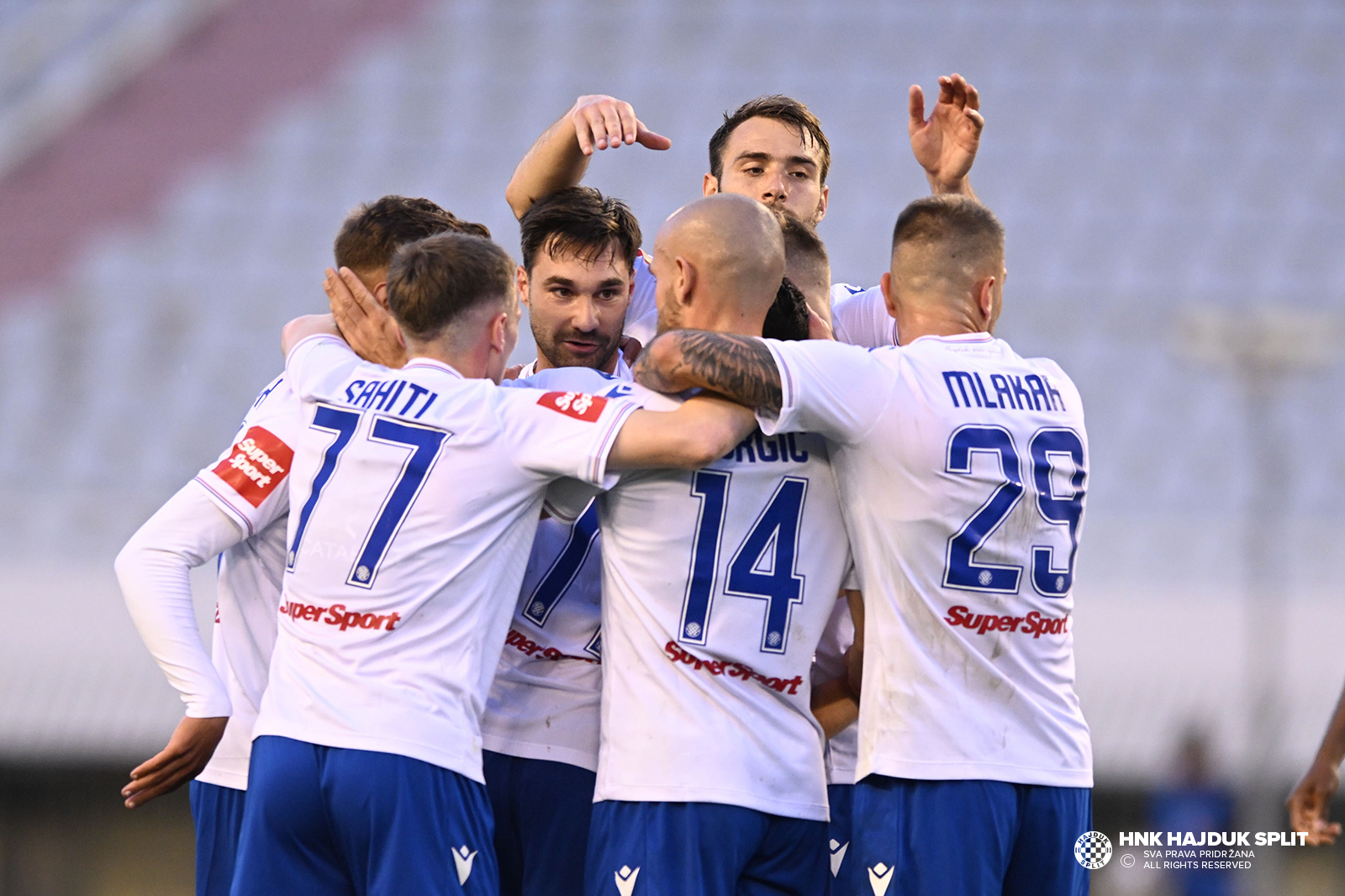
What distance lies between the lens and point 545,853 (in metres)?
3.74

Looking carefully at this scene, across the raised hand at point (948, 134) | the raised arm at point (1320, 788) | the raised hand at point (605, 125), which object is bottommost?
the raised arm at point (1320, 788)

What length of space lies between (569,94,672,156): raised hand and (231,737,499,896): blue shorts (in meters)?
1.96

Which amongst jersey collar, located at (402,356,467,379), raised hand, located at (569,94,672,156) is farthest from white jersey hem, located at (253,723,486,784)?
raised hand, located at (569,94,672,156)

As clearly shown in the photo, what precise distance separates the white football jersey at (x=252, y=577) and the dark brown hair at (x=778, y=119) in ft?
7.26

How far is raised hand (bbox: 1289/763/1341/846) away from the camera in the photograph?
4.05 meters

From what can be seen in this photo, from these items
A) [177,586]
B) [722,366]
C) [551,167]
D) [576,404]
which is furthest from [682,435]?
[551,167]

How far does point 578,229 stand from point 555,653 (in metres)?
1.38

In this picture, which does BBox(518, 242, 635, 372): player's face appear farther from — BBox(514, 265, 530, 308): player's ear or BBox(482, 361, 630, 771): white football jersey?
BBox(482, 361, 630, 771): white football jersey

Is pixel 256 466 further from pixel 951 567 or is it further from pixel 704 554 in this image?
pixel 951 567

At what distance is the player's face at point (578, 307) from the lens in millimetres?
4352

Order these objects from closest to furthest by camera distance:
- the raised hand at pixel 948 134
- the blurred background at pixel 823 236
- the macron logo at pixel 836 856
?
the macron logo at pixel 836 856
the raised hand at pixel 948 134
the blurred background at pixel 823 236

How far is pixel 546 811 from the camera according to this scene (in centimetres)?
374

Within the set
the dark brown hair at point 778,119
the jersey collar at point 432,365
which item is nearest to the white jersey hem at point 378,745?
the jersey collar at point 432,365

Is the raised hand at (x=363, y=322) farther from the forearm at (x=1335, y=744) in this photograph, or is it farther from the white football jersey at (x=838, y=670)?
the forearm at (x=1335, y=744)
